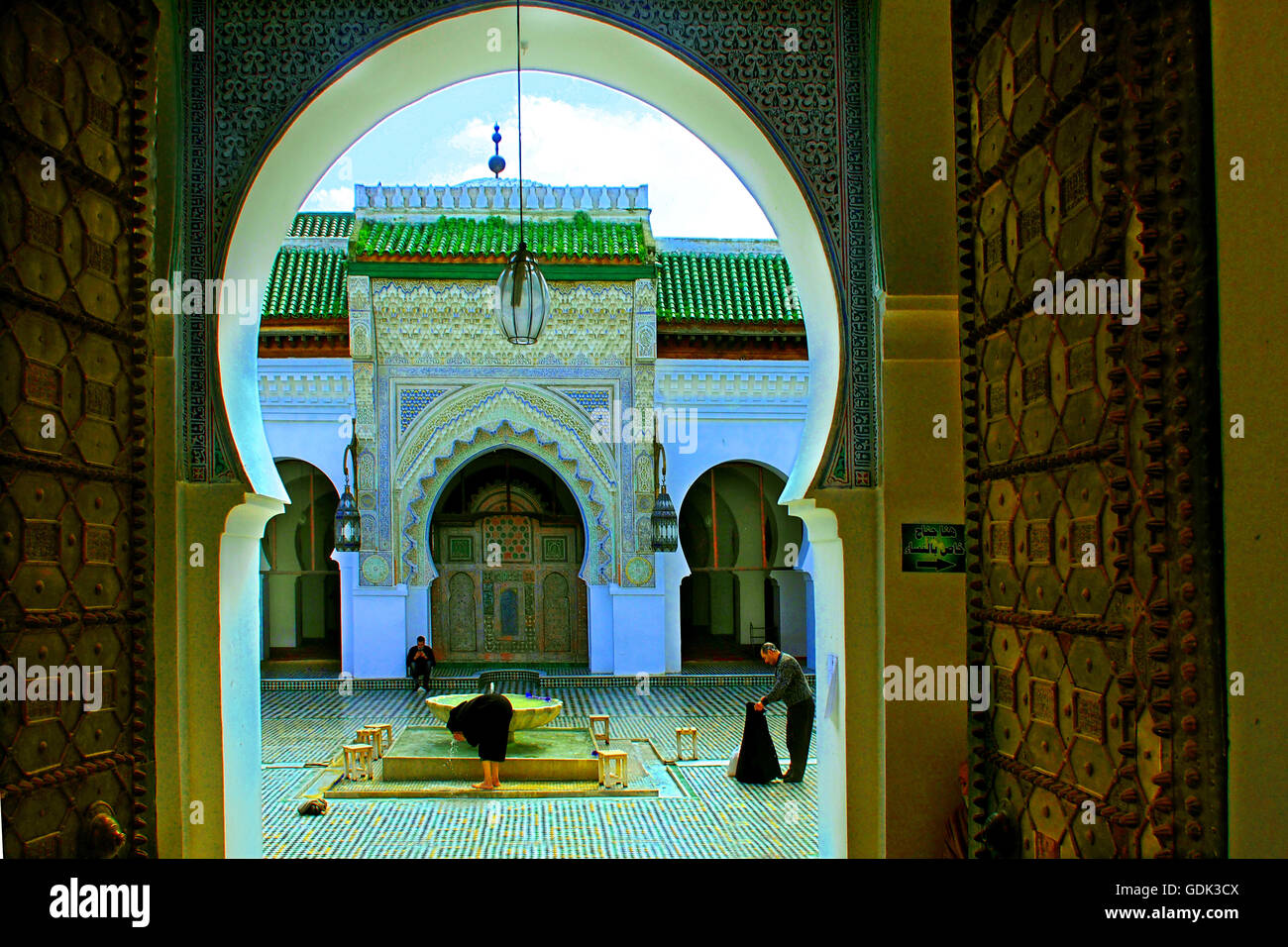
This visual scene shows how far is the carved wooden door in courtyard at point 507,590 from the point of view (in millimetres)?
10695

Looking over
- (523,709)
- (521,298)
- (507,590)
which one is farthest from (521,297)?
(507,590)

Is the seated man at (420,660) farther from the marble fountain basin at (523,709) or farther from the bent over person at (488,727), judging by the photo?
the bent over person at (488,727)

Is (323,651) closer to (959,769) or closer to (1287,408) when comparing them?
(959,769)

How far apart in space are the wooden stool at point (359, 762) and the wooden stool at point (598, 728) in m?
1.40

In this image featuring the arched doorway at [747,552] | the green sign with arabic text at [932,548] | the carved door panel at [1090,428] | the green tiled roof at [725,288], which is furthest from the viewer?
the arched doorway at [747,552]

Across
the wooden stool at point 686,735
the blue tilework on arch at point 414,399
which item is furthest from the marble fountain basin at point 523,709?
the blue tilework on arch at point 414,399

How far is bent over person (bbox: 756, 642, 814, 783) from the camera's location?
5.91m

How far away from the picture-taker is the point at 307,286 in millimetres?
10469

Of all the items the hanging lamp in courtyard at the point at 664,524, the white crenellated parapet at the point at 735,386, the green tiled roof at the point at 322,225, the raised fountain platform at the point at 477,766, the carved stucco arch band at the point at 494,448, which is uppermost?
the green tiled roof at the point at 322,225

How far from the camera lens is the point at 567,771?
6094mm

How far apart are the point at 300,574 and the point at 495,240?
389cm

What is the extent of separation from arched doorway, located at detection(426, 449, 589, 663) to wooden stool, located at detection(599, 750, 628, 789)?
15.3ft
